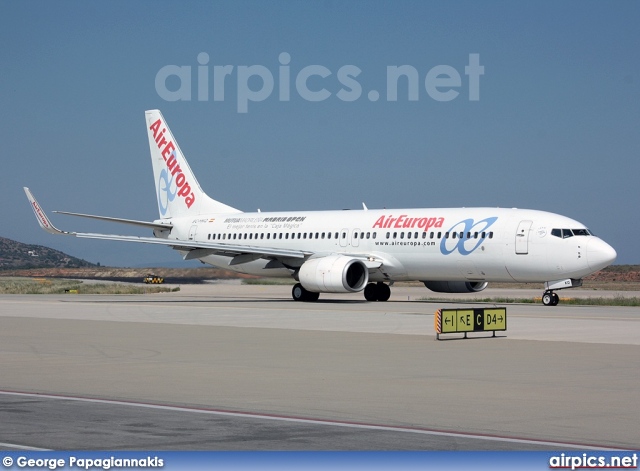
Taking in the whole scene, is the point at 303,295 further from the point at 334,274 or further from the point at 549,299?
the point at 549,299

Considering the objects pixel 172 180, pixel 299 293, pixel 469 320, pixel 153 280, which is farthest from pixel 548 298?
pixel 153 280

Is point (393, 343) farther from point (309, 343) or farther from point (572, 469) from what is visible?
point (572, 469)

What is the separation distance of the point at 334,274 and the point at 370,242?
3.26 meters

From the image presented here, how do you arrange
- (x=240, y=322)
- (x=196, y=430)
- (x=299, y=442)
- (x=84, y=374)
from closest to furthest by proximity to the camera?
1. (x=299, y=442)
2. (x=196, y=430)
3. (x=84, y=374)
4. (x=240, y=322)

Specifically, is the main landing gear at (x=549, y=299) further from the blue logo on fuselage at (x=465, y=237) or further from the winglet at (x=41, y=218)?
the winglet at (x=41, y=218)

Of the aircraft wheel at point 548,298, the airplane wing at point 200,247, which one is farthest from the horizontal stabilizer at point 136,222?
the aircraft wheel at point 548,298

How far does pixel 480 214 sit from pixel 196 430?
31.6 metres

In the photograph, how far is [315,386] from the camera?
15656 mm

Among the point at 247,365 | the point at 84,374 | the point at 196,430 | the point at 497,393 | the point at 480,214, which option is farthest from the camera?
the point at 480,214

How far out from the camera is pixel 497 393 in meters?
14.8

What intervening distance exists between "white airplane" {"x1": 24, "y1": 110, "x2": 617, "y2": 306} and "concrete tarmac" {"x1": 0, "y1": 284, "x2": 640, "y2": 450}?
10.4m

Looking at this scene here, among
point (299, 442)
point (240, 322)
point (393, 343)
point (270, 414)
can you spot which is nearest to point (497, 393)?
point (270, 414)

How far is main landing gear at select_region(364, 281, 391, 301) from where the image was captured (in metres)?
47.6

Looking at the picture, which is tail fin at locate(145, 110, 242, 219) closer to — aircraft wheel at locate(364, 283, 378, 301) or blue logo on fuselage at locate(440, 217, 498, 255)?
aircraft wheel at locate(364, 283, 378, 301)
